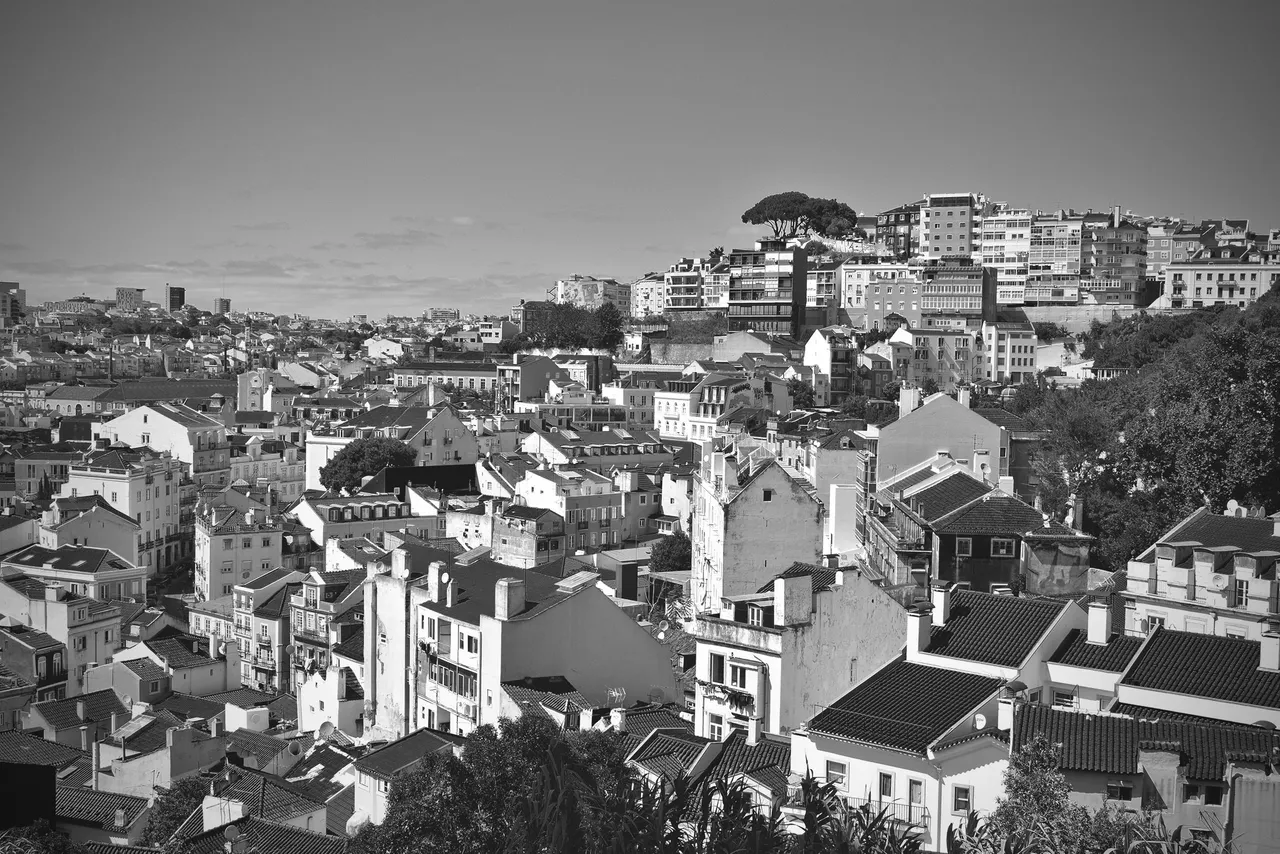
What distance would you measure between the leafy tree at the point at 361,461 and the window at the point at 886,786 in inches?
2127

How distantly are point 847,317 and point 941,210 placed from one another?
23.0 meters

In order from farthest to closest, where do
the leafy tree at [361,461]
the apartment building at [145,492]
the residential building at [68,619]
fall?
the leafy tree at [361,461], the apartment building at [145,492], the residential building at [68,619]

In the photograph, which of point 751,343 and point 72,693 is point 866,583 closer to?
point 72,693

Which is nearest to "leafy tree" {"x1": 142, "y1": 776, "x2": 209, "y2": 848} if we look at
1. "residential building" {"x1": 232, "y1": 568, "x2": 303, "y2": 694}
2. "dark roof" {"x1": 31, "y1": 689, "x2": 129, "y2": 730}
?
"dark roof" {"x1": 31, "y1": 689, "x2": 129, "y2": 730}

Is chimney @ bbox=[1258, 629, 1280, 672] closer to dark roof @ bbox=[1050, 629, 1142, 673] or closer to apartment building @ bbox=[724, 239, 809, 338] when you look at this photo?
dark roof @ bbox=[1050, 629, 1142, 673]

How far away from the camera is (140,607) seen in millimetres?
50219

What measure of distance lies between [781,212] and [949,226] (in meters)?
16.8

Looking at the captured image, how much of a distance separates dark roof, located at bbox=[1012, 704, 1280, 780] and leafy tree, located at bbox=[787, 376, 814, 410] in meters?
64.3

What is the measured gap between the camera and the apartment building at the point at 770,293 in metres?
108

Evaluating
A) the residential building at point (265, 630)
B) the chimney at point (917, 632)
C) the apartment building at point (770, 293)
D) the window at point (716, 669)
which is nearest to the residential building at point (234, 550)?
the residential building at point (265, 630)

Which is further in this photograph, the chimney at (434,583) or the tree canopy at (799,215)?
the tree canopy at (799,215)

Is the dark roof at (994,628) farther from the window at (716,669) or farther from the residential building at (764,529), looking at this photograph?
the residential building at (764,529)

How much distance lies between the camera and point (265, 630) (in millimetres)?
44375

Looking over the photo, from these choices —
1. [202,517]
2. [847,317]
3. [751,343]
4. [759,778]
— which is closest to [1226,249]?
[847,317]
